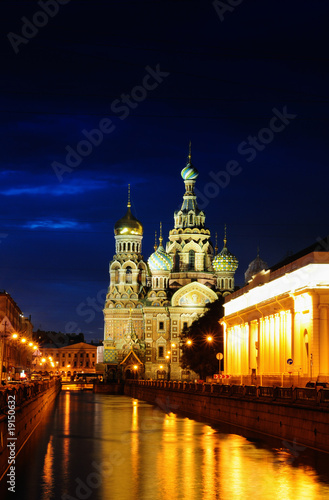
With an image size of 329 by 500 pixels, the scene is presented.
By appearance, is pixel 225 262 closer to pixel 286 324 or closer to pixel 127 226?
pixel 127 226

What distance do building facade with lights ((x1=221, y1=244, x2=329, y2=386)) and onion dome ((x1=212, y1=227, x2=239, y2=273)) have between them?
194 ft

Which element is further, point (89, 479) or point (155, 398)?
point (155, 398)

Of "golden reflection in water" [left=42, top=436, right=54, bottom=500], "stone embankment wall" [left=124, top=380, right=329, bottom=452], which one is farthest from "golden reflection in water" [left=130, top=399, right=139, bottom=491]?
"stone embankment wall" [left=124, top=380, right=329, bottom=452]

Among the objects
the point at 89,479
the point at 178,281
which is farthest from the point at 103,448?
the point at 178,281

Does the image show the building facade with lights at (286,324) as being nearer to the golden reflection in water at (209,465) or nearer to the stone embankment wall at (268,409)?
the stone embankment wall at (268,409)

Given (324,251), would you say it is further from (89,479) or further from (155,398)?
(89,479)

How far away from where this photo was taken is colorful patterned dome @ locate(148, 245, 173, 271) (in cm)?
13812

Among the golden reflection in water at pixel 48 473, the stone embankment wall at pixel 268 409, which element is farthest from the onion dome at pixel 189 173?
the golden reflection in water at pixel 48 473

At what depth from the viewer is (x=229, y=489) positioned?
21.4 metres

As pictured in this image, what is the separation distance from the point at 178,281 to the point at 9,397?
11256 centimetres

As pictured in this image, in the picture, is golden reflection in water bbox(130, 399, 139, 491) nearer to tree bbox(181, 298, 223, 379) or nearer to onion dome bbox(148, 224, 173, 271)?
tree bbox(181, 298, 223, 379)

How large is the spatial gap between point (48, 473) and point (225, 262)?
12036 centimetres

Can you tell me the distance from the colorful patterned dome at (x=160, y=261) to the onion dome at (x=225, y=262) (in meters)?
8.97

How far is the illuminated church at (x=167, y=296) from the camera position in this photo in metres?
137
